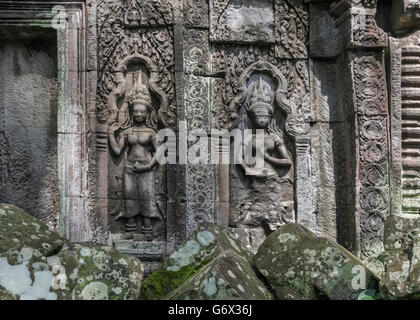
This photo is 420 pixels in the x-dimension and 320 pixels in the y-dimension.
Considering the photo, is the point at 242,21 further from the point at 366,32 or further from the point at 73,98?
the point at 73,98

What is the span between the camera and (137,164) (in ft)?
20.6

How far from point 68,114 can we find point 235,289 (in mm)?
3460

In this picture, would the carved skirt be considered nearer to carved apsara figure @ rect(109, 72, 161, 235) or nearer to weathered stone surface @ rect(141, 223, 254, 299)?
carved apsara figure @ rect(109, 72, 161, 235)

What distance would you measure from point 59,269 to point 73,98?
9.64ft

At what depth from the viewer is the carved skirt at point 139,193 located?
6300 millimetres

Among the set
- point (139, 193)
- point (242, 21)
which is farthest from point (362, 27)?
point (139, 193)

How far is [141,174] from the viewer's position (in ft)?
20.7

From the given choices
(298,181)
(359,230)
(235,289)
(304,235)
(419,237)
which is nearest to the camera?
(235,289)

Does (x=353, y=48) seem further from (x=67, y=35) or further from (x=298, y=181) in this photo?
(x=67, y=35)

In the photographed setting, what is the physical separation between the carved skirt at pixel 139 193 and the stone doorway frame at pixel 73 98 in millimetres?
398

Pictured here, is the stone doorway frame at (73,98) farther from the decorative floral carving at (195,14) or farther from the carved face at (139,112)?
the decorative floral carving at (195,14)

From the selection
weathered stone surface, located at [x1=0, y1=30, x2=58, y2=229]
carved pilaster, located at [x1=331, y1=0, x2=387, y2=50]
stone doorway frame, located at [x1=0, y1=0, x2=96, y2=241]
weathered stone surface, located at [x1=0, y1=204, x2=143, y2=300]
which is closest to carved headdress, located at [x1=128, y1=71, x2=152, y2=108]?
stone doorway frame, located at [x1=0, y1=0, x2=96, y2=241]
